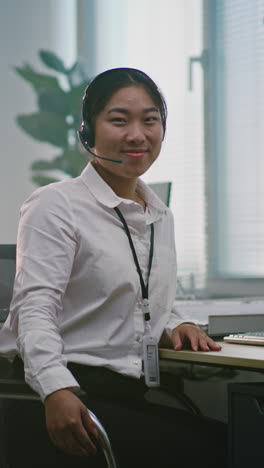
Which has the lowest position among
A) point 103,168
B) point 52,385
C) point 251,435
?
point 251,435

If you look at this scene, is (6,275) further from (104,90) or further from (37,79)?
(37,79)

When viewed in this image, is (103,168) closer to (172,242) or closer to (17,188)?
(172,242)

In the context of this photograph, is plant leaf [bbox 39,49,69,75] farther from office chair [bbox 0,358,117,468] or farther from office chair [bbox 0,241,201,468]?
office chair [bbox 0,358,117,468]

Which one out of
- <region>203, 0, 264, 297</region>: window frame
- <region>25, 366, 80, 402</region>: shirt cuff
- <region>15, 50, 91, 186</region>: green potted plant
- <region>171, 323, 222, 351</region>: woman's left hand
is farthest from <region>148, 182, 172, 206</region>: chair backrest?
<region>15, 50, 91, 186</region>: green potted plant

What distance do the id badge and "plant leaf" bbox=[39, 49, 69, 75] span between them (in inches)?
101

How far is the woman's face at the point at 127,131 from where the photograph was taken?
1.39 metres

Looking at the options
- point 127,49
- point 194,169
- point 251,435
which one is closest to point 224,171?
point 194,169

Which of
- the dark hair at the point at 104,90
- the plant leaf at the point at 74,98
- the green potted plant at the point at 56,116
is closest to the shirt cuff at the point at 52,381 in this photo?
the dark hair at the point at 104,90

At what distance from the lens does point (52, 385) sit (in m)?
1.11

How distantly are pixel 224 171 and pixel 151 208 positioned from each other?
1827mm

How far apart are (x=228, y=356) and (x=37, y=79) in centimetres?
266

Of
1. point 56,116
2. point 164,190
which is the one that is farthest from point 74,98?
point 164,190

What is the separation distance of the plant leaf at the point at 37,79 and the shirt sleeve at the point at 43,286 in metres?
2.31

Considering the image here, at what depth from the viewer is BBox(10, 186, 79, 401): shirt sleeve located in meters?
1.13
